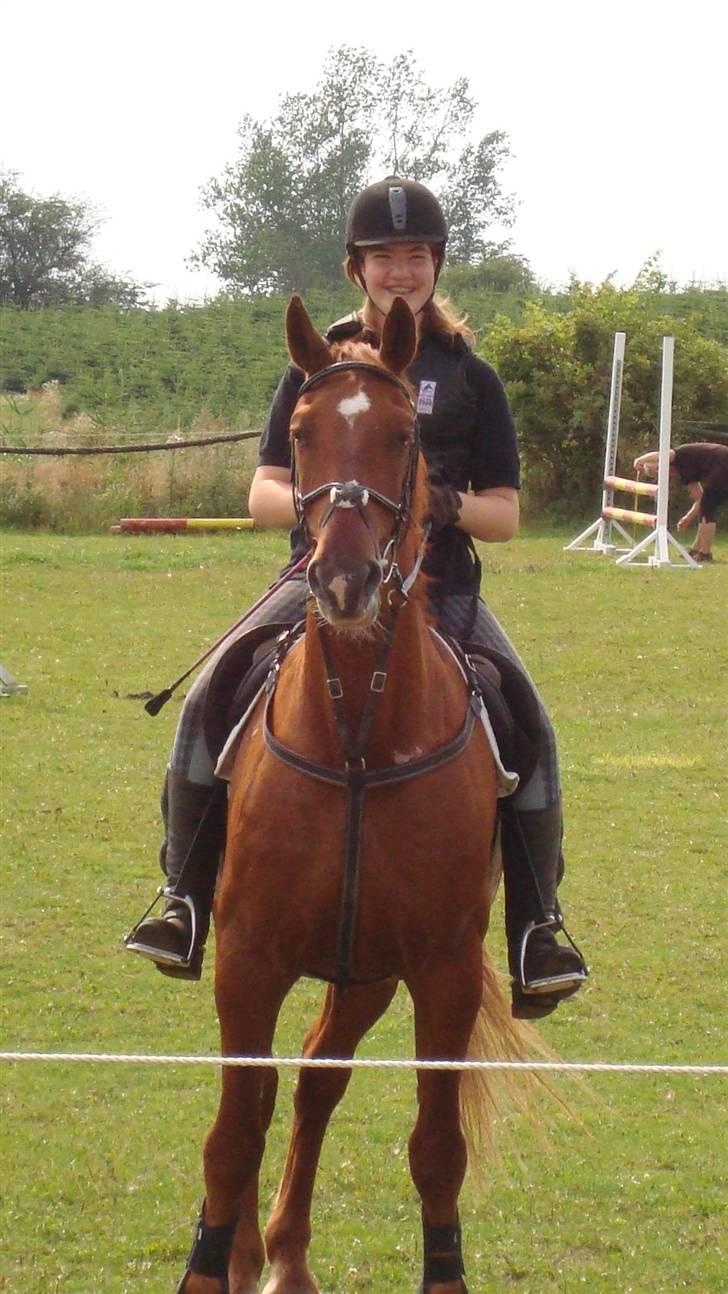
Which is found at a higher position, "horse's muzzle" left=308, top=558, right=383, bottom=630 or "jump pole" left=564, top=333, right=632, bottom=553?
"horse's muzzle" left=308, top=558, right=383, bottom=630

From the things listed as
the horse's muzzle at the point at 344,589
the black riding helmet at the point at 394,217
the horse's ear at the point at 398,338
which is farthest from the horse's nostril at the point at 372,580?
the black riding helmet at the point at 394,217

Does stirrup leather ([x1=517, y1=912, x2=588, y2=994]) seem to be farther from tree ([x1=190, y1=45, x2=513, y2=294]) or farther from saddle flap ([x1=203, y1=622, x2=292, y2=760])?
tree ([x1=190, y1=45, x2=513, y2=294])

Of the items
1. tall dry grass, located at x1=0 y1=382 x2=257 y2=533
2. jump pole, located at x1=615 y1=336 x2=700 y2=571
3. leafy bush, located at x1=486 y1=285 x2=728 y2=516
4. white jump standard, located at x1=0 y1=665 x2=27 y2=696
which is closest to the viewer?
white jump standard, located at x1=0 y1=665 x2=27 y2=696

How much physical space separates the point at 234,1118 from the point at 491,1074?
1.08 m

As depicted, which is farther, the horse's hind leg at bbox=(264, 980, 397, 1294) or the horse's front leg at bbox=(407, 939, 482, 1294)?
the horse's hind leg at bbox=(264, 980, 397, 1294)

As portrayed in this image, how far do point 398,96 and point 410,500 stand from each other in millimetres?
74487

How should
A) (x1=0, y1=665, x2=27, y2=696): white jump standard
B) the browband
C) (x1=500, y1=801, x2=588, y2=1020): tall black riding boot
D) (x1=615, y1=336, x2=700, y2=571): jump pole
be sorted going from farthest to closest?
1. (x1=615, y1=336, x2=700, y2=571): jump pole
2. (x1=0, y1=665, x2=27, y2=696): white jump standard
3. (x1=500, y1=801, x2=588, y2=1020): tall black riding boot
4. the browband

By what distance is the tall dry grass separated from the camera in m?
24.5

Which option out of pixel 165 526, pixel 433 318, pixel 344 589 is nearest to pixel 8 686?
pixel 433 318

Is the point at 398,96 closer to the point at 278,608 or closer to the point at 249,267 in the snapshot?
the point at 249,267

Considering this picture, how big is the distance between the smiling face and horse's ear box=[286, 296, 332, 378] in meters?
0.83

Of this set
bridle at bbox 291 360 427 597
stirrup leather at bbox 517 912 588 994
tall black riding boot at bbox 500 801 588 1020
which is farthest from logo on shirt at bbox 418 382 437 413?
stirrup leather at bbox 517 912 588 994

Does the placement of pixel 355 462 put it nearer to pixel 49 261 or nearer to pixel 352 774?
pixel 352 774

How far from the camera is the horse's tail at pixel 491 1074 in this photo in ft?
16.6
